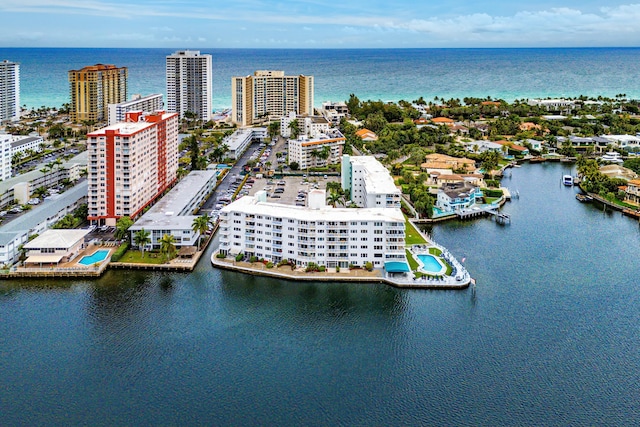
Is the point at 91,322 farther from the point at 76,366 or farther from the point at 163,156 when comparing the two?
the point at 163,156

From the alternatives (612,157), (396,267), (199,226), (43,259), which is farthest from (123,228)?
(612,157)

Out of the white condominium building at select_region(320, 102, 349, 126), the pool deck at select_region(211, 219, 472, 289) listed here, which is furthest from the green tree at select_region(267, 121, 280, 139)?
the pool deck at select_region(211, 219, 472, 289)

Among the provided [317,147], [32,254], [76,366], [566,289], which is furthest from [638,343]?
[317,147]

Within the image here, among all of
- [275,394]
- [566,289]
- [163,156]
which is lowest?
[275,394]

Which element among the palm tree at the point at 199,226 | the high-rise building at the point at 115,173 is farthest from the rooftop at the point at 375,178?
the high-rise building at the point at 115,173

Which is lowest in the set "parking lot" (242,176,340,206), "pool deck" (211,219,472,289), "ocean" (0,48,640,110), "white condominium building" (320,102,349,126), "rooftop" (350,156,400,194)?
"pool deck" (211,219,472,289)

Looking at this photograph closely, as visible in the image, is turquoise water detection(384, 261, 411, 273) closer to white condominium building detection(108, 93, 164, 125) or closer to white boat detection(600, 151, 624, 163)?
white boat detection(600, 151, 624, 163)

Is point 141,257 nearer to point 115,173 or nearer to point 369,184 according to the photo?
point 115,173
